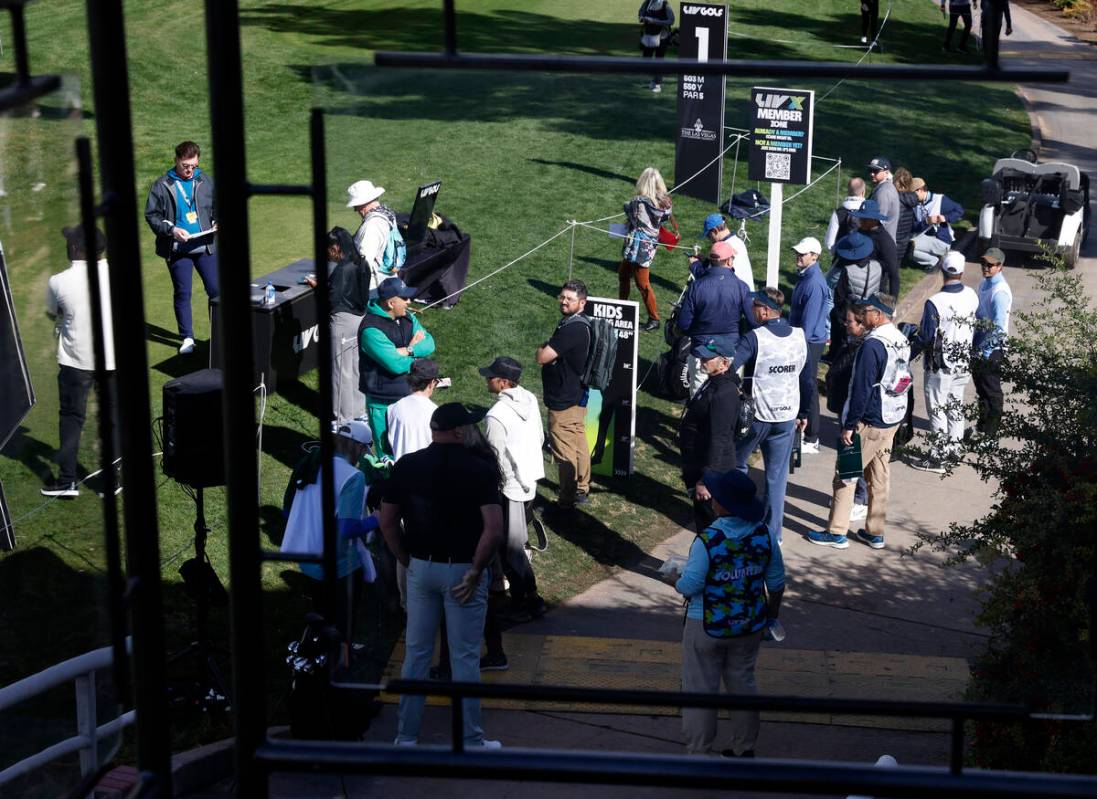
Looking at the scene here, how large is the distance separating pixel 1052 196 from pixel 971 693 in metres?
12.8

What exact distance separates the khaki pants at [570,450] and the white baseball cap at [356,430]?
7.78 feet

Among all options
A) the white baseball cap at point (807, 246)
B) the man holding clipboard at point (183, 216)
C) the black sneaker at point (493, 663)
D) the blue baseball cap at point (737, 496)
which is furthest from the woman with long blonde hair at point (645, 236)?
the man holding clipboard at point (183, 216)

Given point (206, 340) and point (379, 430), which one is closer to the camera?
point (379, 430)

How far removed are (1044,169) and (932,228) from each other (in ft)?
15.6

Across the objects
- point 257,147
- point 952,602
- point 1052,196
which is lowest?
point 952,602

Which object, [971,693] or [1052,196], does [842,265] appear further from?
[1052,196]

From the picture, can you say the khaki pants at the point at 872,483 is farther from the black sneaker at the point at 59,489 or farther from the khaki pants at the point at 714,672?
the black sneaker at the point at 59,489

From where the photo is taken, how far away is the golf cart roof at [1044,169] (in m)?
18.4

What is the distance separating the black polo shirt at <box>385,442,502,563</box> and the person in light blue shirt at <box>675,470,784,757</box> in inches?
46.5

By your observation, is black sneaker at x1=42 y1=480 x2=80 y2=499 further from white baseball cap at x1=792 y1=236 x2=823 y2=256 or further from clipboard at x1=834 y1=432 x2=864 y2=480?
white baseball cap at x1=792 y1=236 x2=823 y2=256

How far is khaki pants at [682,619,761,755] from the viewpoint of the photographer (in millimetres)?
7434

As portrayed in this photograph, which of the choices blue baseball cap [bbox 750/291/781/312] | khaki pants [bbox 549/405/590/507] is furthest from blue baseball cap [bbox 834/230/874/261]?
khaki pants [bbox 549/405/590/507]

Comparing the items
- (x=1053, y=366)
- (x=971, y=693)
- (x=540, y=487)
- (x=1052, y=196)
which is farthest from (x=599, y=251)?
(x=1052, y=196)

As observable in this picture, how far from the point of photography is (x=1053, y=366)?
750 cm
